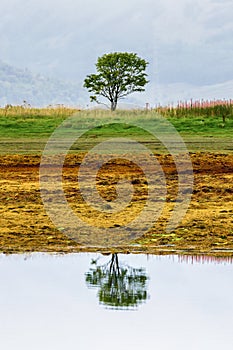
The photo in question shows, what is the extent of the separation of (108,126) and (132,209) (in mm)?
15955

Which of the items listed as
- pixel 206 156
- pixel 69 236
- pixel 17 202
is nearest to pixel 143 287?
pixel 69 236

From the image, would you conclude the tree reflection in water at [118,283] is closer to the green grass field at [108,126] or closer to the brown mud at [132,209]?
the brown mud at [132,209]

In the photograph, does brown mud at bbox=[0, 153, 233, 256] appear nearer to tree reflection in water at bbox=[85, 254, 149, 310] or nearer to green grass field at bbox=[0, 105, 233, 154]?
tree reflection in water at bbox=[85, 254, 149, 310]

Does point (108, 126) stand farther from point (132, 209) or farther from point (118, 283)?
point (118, 283)

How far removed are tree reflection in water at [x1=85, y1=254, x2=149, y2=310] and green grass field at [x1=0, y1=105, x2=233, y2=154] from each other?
12.9 metres

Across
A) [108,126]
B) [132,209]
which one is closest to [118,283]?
[132,209]

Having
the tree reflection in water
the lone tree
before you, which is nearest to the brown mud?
the tree reflection in water

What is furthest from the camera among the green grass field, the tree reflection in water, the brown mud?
the green grass field

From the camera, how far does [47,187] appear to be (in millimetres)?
16141

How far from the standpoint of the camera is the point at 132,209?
46.0ft

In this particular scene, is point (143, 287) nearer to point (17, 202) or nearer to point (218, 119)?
point (17, 202)

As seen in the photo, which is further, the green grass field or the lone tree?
the lone tree

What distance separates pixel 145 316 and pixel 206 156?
42.4 ft

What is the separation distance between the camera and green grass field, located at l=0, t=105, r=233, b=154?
24562 millimetres
